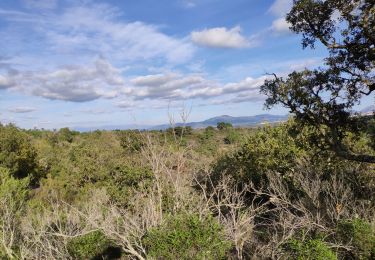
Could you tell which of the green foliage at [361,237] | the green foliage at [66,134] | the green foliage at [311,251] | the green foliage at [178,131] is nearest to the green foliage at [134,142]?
the green foliage at [178,131]

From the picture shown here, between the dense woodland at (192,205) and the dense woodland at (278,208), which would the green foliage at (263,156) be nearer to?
the dense woodland at (192,205)

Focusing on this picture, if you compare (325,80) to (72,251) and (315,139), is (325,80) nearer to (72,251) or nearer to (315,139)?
(315,139)

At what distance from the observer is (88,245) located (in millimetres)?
12398

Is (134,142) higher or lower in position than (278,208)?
higher

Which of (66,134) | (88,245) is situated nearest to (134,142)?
(88,245)


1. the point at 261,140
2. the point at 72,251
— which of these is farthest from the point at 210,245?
the point at 261,140

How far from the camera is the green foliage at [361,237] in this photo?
10.8 m

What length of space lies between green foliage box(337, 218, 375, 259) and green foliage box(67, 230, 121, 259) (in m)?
7.54

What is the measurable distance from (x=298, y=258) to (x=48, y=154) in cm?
3715

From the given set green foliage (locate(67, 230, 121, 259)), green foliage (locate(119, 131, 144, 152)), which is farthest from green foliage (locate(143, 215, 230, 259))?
green foliage (locate(67, 230, 121, 259))

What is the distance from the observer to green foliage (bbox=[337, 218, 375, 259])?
35.5 feet

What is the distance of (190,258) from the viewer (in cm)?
823

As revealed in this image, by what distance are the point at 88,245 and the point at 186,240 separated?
5.32 meters

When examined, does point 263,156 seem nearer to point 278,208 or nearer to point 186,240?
point 278,208
